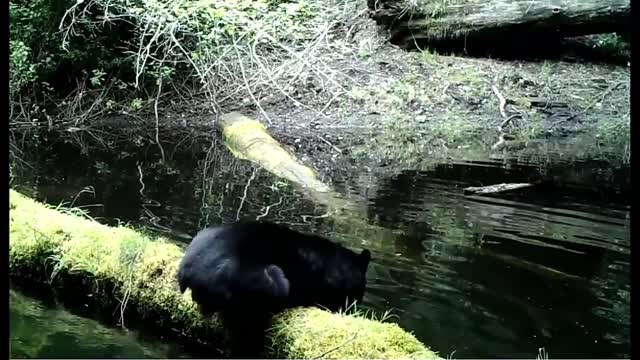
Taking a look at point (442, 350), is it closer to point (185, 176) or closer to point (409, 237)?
point (409, 237)

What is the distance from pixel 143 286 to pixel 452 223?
3584mm

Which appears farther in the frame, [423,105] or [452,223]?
[423,105]

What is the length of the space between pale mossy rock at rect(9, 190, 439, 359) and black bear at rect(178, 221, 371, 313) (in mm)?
143

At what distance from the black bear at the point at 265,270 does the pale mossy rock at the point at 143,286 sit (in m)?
0.14

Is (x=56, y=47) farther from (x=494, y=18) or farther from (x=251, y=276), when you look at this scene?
(x=251, y=276)

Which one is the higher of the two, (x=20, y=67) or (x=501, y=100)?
(x=501, y=100)

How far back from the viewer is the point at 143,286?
3998 millimetres

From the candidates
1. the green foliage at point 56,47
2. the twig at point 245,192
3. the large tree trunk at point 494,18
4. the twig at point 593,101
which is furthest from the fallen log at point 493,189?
the green foliage at point 56,47

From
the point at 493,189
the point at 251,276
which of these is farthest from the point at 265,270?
the point at 493,189

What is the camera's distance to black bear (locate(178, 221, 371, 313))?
3.53m

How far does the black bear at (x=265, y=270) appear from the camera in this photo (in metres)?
3.53

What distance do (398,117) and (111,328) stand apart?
958 cm

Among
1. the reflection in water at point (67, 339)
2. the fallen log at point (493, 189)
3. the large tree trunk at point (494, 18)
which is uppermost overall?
the large tree trunk at point (494, 18)

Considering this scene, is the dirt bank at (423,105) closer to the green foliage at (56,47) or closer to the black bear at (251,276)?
the green foliage at (56,47)
